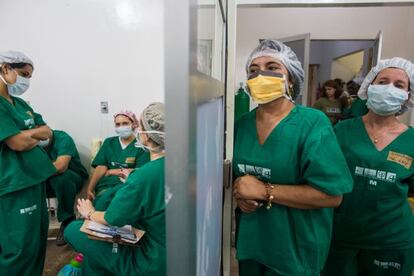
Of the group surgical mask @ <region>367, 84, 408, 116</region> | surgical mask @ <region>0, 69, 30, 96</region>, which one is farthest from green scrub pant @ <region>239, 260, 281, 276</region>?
Answer: surgical mask @ <region>0, 69, 30, 96</region>

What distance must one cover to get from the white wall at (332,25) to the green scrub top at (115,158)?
1696 mm

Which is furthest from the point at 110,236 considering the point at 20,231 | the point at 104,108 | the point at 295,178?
the point at 104,108

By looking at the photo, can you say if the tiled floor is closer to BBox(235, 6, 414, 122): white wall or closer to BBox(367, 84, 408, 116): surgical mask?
BBox(367, 84, 408, 116): surgical mask

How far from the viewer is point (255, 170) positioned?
962 mm

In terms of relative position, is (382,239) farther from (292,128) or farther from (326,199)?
(292,128)

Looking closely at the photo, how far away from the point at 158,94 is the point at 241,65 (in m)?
1.49

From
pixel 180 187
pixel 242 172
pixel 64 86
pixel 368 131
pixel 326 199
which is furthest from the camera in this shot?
pixel 64 86

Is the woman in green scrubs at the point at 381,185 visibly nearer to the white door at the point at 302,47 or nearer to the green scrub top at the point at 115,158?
the green scrub top at the point at 115,158

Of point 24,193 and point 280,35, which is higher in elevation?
point 280,35

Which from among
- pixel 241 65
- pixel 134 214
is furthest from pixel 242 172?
pixel 241 65

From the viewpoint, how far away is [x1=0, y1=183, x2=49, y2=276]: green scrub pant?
1436 millimetres

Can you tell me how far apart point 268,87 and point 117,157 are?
1.73m

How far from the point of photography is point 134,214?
108 centimetres

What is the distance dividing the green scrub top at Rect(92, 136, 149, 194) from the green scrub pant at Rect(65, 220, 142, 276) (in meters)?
0.85
